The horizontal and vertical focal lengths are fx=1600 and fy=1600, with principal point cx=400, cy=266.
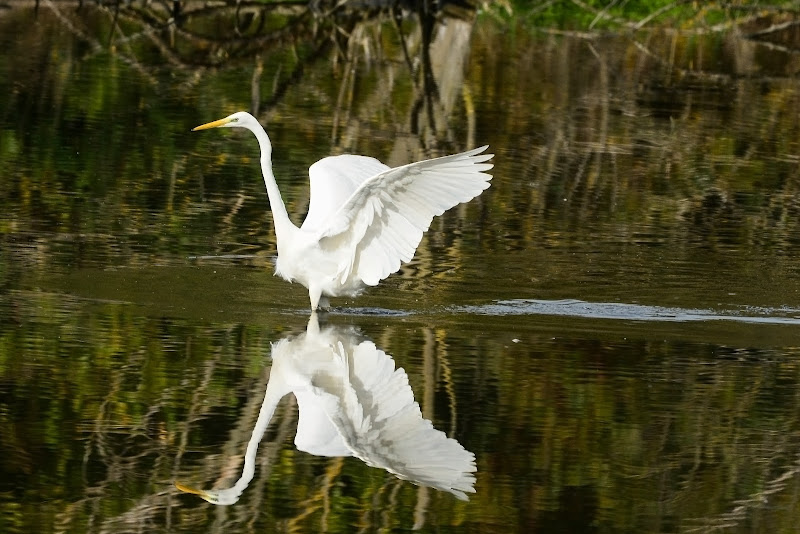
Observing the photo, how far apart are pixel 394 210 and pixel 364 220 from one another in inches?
6.7

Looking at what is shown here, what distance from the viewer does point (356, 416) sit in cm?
679

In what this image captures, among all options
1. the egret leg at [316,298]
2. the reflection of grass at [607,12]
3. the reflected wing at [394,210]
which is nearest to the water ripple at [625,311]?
the reflected wing at [394,210]

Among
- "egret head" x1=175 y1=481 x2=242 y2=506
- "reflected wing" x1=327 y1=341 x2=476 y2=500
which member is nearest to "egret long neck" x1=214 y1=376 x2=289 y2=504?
"egret head" x1=175 y1=481 x2=242 y2=506

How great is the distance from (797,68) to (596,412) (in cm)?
1938

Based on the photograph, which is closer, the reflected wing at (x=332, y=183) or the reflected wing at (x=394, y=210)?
the reflected wing at (x=394, y=210)

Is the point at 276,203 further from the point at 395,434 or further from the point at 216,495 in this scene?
the point at 216,495

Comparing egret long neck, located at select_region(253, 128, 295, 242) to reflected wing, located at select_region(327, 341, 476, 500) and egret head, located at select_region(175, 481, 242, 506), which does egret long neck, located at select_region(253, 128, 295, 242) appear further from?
egret head, located at select_region(175, 481, 242, 506)

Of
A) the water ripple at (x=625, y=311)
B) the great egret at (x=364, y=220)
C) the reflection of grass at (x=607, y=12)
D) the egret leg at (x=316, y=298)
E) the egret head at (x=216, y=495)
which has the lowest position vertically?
the egret head at (x=216, y=495)

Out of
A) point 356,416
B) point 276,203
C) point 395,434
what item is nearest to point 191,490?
point 395,434

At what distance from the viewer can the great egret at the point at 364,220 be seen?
26.7 feet

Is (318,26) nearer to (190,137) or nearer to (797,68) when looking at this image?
(797,68)

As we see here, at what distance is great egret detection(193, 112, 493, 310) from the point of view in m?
8.14

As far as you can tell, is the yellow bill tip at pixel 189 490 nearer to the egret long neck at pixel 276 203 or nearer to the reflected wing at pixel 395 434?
the reflected wing at pixel 395 434

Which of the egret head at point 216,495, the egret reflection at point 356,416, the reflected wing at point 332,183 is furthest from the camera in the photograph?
the reflected wing at point 332,183
